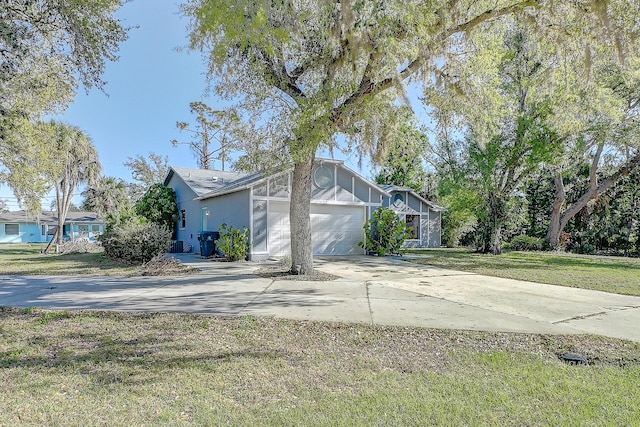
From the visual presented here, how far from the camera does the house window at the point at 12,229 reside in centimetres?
3641

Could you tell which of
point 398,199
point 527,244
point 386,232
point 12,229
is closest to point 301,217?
point 386,232

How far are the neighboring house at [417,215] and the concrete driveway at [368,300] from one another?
46.1ft

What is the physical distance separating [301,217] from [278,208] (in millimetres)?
6016

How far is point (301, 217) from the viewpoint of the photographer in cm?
941

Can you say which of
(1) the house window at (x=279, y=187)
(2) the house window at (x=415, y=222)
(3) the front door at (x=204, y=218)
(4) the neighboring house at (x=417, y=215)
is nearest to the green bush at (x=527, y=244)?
(4) the neighboring house at (x=417, y=215)

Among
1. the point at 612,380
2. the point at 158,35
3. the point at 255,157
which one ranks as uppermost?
the point at 158,35

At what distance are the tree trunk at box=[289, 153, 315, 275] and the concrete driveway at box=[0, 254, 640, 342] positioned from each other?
0.88 meters

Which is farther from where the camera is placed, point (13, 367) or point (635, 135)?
point (635, 135)

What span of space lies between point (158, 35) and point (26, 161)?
19.3 ft

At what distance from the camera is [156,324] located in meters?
5.12

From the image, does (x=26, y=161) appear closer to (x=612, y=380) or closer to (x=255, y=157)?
(x=255, y=157)

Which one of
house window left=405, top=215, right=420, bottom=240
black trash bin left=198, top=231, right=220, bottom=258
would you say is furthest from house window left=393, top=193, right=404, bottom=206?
black trash bin left=198, top=231, right=220, bottom=258

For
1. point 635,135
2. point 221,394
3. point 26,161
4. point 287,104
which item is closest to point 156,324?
point 221,394

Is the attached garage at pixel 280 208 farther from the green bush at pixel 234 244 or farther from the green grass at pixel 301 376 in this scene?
the green grass at pixel 301 376
